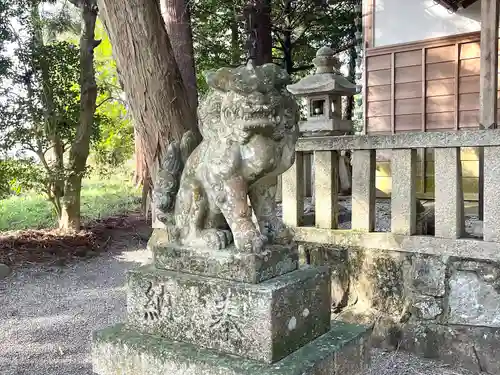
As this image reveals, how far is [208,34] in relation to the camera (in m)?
11.5

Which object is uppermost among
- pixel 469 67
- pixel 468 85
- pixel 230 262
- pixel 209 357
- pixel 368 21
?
pixel 368 21

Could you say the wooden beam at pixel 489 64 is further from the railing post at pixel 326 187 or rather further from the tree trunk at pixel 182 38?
the tree trunk at pixel 182 38

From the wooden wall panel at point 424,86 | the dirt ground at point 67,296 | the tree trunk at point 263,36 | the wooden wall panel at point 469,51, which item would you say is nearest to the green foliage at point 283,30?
the tree trunk at point 263,36

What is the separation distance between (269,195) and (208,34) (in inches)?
397

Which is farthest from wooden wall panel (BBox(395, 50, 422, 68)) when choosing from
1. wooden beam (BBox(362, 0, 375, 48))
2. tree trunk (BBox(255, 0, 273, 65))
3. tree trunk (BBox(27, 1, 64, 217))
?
tree trunk (BBox(27, 1, 64, 217))

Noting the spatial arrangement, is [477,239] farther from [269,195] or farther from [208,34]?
[208,34]

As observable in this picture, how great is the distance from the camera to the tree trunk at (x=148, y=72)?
395 cm

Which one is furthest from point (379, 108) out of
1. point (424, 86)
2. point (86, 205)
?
point (86, 205)

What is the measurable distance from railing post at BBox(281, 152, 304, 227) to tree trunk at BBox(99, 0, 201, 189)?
1.00 m

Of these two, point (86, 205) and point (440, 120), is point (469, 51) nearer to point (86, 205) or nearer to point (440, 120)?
point (440, 120)

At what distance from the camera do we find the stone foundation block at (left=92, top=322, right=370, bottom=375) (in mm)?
1844

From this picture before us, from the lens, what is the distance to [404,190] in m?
3.57

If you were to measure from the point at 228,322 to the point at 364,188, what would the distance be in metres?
2.10

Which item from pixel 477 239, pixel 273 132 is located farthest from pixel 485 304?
pixel 273 132
